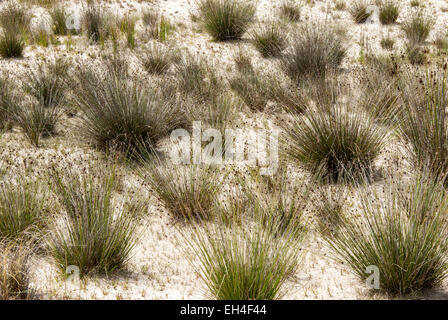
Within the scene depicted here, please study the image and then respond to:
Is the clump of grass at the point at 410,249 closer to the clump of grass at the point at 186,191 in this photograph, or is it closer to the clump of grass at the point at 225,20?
the clump of grass at the point at 186,191

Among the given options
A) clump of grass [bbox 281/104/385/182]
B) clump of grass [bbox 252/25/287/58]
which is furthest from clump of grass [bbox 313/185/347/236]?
clump of grass [bbox 252/25/287/58]

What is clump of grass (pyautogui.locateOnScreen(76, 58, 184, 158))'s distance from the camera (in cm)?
455

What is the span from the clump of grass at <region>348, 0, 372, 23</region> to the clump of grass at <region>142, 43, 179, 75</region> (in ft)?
12.2

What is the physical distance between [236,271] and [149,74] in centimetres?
436

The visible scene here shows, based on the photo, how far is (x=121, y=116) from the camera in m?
4.56

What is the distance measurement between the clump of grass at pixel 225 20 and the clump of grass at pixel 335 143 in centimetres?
401

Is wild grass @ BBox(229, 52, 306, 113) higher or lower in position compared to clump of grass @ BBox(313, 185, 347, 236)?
higher

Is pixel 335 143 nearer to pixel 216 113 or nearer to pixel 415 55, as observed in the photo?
pixel 216 113

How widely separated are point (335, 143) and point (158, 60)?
3.28 meters

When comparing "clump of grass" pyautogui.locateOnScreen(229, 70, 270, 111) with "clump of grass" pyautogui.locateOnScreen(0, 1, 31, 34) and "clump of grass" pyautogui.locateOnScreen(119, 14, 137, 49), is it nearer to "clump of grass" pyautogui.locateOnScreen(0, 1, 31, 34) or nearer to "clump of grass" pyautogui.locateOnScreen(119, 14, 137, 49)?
"clump of grass" pyautogui.locateOnScreen(119, 14, 137, 49)

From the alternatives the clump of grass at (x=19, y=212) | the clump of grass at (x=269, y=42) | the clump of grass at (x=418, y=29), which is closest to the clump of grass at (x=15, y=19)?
the clump of grass at (x=269, y=42)

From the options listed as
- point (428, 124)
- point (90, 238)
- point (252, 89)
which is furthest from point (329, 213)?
point (252, 89)

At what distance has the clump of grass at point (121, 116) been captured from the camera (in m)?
4.55
